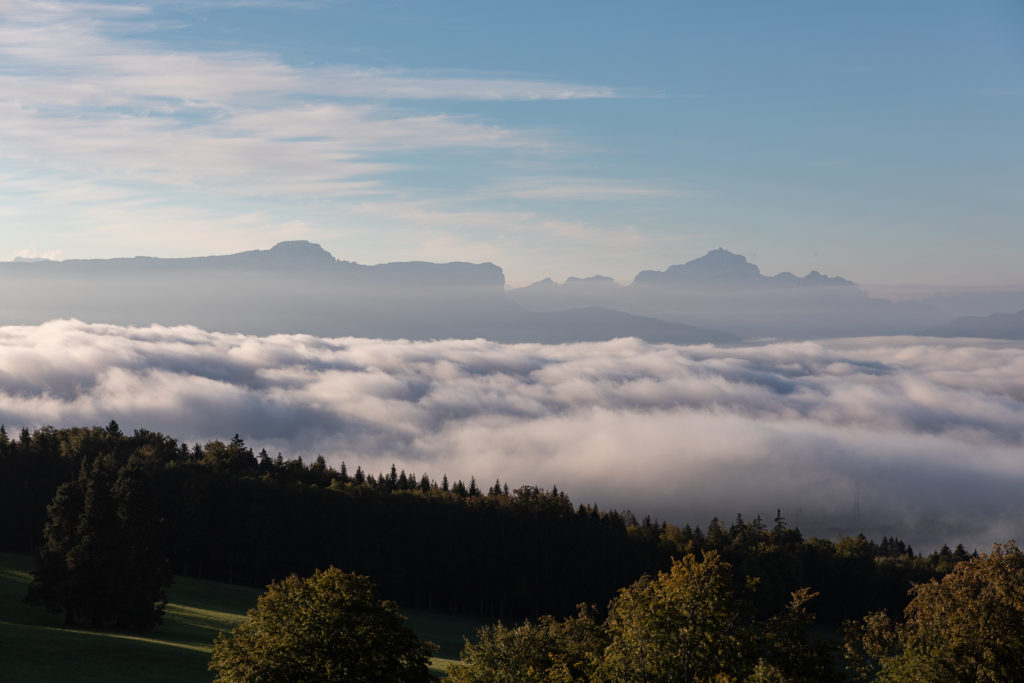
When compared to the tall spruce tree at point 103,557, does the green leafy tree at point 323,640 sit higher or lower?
higher

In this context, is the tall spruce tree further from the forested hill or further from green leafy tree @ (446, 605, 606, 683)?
green leafy tree @ (446, 605, 606, 683)

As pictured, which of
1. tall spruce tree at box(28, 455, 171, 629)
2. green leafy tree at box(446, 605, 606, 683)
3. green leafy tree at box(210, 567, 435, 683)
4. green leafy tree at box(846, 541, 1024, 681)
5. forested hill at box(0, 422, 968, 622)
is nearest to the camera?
green leafy tree at box(210, 567, 435, 683)

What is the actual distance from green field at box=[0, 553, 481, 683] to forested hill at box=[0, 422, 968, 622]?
2440cm

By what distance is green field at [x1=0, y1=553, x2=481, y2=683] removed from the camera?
180 feet

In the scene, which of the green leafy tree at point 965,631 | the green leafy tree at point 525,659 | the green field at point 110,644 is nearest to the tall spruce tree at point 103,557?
the green field at point 110,644

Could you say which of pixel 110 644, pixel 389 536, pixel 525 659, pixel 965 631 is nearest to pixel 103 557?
pixel 110 644

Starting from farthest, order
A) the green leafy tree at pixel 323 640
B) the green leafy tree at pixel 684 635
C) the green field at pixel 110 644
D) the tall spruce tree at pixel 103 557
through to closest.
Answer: the tall spruce tree at pixel 103 557 → the green field at pixel 110 644 → the green leafy tree at pixel 323 640 → the green leafy tree at pixel 684 635

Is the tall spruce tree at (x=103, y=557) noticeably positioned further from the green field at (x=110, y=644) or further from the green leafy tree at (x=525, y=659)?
the green leafy tree at (x=525, y=659)

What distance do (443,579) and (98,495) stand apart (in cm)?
6308

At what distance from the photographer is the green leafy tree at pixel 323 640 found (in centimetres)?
4100

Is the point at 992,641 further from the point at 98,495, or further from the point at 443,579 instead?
the point at 443,579

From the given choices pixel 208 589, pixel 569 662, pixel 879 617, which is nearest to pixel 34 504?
pixel 208 589

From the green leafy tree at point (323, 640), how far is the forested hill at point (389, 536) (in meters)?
79.6

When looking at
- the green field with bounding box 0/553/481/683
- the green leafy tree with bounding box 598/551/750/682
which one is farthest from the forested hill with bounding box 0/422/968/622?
the green leafy tree with bounding box 598/551/750/682
